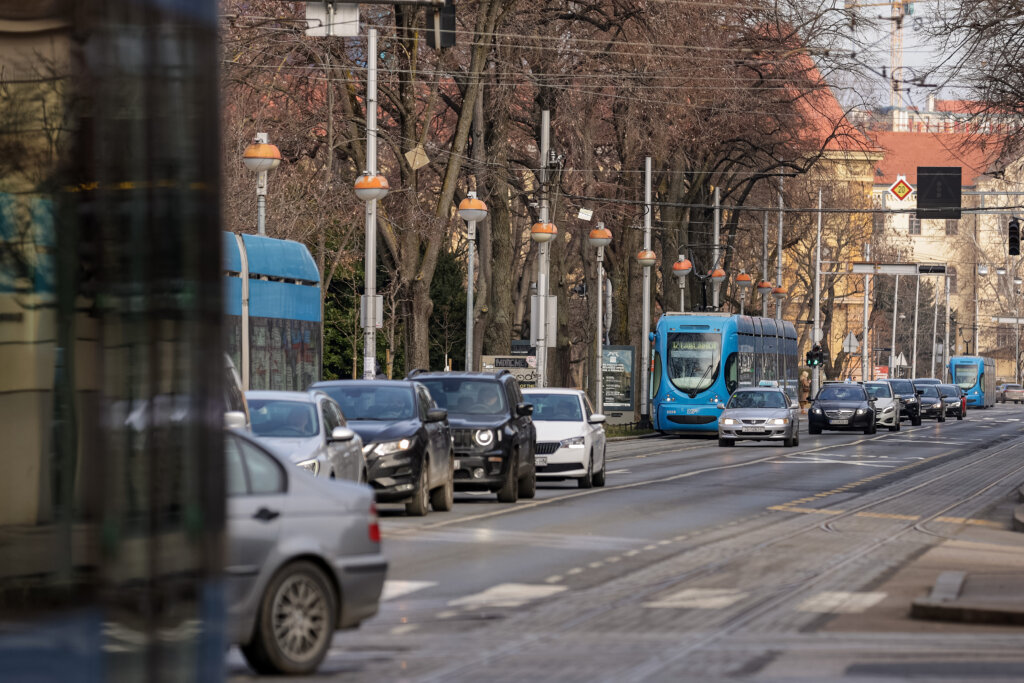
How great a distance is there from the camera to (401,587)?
1405 centimetres

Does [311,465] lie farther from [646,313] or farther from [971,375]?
[971,375]

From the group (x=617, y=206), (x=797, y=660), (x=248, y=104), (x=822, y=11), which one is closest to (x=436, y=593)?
(x=797, y=660)

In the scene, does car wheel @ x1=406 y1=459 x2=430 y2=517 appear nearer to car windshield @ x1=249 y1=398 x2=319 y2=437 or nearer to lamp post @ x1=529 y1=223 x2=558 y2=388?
car windshield @ x1=249 y1=398 x2=319 y2=437

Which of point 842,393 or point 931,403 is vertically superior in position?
point 842,393

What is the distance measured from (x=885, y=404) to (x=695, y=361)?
8.84 metres

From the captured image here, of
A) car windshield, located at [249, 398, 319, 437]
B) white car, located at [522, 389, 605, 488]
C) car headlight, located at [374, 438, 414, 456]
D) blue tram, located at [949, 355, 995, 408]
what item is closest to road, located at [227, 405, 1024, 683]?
white car, located at [522, 389, 605, 488]

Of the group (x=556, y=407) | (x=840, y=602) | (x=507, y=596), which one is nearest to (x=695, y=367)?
(x=556, y=407)

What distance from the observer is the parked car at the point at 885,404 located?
60.6 meters

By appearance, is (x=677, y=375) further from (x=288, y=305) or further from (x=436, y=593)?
(x=436, y=593)

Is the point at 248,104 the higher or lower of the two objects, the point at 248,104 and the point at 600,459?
the higher

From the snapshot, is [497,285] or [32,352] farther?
[497,285]

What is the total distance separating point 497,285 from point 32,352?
3820 cm

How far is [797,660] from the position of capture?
1064cm

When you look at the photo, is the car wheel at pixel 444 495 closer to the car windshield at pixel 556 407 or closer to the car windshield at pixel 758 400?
the car windshield at pixel 556 407
